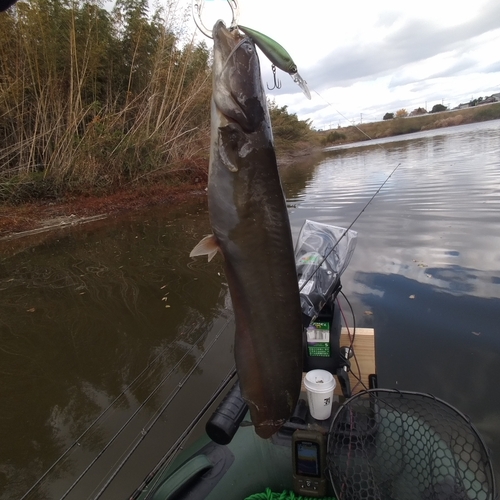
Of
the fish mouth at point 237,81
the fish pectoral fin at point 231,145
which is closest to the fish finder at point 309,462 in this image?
the fish pectoral fin at point 231,145

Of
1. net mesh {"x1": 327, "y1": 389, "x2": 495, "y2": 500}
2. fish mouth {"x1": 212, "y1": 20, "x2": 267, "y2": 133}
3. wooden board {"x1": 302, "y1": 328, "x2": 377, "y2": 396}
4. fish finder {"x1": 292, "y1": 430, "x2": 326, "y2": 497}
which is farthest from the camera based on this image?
wooden board {"x1": 302, "y1": 328, "x2": 377, "y2": 396}

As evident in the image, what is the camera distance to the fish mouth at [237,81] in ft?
4.23

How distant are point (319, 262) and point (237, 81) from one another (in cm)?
162

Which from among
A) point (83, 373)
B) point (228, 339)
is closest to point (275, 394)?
point (228, 339)

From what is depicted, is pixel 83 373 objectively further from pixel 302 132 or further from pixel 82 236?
pixel 302 132

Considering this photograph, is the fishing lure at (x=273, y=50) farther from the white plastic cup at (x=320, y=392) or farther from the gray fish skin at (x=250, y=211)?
the white plastic cup at (x=320, y=392)

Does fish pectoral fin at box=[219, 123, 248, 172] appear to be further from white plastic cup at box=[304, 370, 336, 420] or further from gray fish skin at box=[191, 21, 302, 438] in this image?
white plastic cup at box=[304, 370, 336, 420]

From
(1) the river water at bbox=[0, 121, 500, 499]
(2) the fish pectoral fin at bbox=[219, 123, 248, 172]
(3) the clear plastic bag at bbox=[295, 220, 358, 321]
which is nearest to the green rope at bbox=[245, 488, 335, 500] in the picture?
(1) the river water at bbox=[0, 121, 500, 499]

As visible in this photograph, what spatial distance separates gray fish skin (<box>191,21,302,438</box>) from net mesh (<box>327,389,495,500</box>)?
81 centimetres

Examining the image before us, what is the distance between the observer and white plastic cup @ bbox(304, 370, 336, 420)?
206cm

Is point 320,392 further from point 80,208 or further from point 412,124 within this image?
point 412,124

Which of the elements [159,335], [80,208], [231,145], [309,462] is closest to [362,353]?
[309,462]

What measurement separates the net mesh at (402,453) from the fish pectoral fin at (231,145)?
1.40 m

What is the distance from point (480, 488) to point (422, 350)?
231cm
